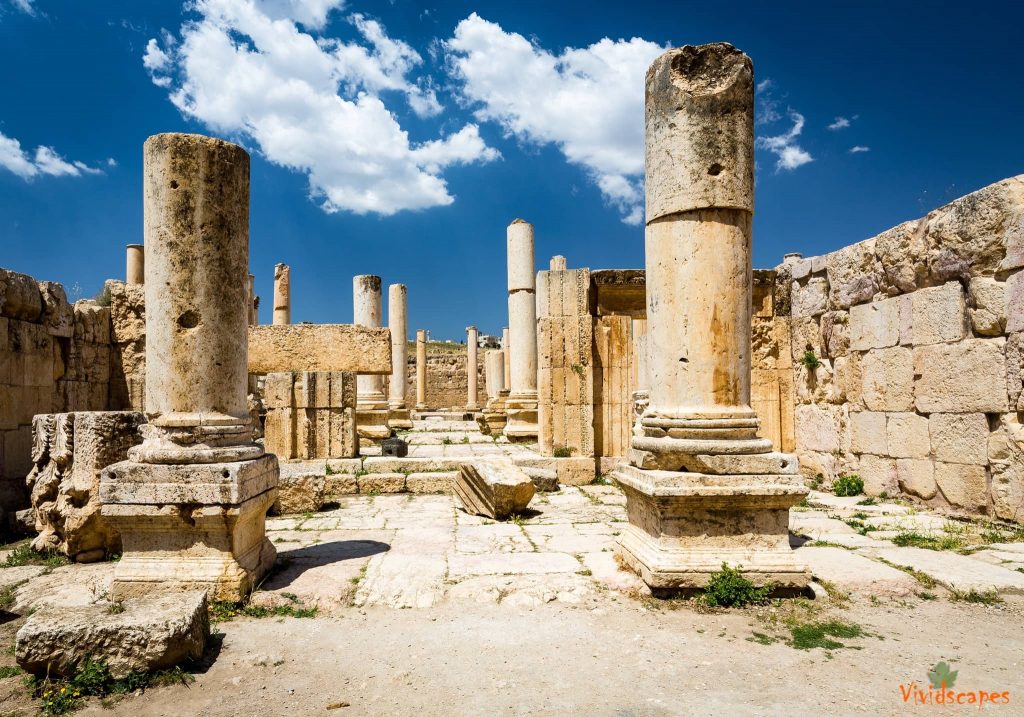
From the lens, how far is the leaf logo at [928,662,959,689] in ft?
9.76

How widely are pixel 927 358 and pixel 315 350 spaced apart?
27.6 feet

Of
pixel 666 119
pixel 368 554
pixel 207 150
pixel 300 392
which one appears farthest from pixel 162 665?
pixel 300 392

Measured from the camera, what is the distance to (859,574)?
4.62m

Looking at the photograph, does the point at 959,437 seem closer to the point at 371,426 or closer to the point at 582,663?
the point at 582,663

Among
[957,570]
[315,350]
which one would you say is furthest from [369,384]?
[957,570]

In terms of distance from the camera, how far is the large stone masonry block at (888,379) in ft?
24.8

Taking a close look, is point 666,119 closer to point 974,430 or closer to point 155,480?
point 155,480

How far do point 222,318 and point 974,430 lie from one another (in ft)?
Answer: 23.6

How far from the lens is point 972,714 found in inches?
108

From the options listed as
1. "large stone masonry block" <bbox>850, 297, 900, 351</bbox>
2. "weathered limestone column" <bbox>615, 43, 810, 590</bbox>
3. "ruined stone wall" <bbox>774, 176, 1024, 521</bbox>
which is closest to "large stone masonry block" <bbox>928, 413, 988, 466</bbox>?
"ruined stone wall" <bbox>774, 176, 1024, 521</bbox>

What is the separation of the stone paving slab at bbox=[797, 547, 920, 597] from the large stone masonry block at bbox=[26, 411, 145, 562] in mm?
5534

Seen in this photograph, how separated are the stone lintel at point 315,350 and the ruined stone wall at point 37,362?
2175 millimetres

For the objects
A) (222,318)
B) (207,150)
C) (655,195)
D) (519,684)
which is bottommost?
(519,684)

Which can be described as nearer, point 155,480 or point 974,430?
point 155,480
